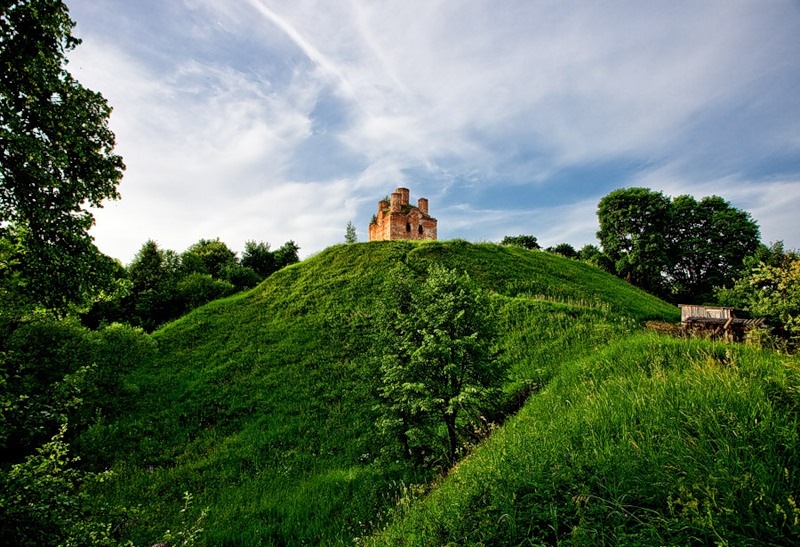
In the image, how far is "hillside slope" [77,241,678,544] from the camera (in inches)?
403

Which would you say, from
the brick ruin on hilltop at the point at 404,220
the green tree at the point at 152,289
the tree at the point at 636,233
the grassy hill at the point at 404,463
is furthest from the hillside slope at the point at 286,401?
the tree at the point at 636,233

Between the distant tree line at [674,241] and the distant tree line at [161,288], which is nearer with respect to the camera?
the distant tree line at [161,288]

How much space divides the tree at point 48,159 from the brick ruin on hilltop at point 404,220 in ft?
128

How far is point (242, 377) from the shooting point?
1975 centimetres

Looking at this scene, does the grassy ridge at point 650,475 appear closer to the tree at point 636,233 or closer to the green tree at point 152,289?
the green tree at point 152,289

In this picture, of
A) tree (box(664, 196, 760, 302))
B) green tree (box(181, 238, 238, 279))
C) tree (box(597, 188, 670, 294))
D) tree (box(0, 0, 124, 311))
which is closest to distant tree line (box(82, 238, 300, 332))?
green tree (box(181, 238, 238, 279))

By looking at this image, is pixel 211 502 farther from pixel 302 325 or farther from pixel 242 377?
pixel 302 325

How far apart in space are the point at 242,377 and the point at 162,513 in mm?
9169

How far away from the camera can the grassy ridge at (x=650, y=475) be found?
3.12m

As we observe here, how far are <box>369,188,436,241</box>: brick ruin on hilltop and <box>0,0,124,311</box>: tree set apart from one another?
128 feet

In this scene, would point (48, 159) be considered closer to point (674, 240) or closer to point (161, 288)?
point (161, 288)

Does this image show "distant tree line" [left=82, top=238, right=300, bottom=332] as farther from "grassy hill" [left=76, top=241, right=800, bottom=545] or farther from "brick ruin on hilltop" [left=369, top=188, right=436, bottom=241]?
"brick ruin on hilltop" [left=369, top=188, right=436, bottom=241]

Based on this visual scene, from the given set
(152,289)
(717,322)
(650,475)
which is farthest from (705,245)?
(152,289)

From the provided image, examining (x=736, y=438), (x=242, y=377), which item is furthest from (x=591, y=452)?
(x=242, y=377)
